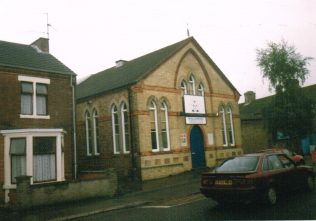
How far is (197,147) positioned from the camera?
78.2 ft

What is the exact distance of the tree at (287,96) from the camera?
97.6 ft

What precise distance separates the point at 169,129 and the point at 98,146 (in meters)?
5.72

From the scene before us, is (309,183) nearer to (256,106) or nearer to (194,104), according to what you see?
(194,104)

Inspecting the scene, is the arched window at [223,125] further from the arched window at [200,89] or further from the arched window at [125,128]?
the arched window at [125,128]

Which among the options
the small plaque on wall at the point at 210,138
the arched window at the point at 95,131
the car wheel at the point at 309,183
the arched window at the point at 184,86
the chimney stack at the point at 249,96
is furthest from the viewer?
the chimney stack at the point at 249,96

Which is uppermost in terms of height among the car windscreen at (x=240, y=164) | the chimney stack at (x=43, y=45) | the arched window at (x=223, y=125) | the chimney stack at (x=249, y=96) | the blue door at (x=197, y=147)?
the chimney stack at (x=249, y=96)

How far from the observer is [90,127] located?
82.6ft

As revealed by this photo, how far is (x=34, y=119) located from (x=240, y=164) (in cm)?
1116

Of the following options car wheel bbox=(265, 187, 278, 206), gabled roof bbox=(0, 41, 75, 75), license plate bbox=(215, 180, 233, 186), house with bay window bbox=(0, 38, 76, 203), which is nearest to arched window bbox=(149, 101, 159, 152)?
house with bay window bbox=(0, 38, 76, 203)

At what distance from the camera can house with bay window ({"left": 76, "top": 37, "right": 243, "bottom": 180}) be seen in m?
20.8

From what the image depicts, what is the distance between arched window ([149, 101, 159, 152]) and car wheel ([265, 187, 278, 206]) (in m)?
11.8

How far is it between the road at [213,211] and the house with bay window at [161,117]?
8.15m

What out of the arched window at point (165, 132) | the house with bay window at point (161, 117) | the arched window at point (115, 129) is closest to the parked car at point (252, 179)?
the house with bay window at point (161, 117)

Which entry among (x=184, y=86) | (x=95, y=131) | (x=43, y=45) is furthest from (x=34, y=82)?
(x=184, y=86)
